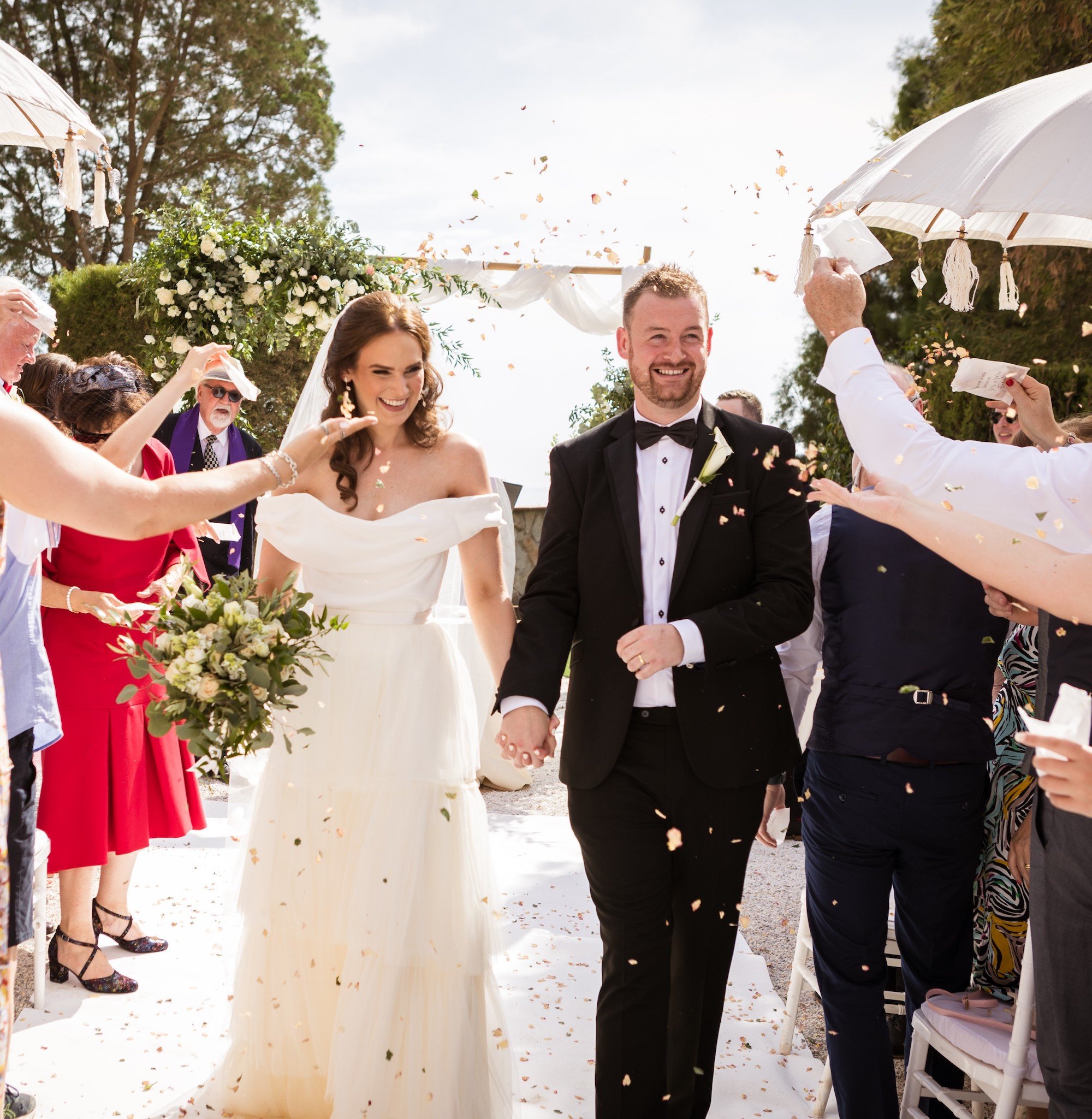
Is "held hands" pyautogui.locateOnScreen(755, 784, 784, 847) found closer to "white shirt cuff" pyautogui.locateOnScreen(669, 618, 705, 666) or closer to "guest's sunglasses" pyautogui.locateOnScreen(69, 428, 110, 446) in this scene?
"white shirt cuff" pyautogui.locateOnScreen(669, 618, 705, 666)

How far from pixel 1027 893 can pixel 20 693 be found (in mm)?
3062

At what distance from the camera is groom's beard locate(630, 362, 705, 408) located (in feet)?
9.48

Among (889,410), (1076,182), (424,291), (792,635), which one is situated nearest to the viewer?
(889,410)

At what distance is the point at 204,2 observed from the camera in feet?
60.2

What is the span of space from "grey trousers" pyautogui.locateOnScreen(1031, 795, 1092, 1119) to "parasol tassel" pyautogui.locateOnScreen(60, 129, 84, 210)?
121 inches

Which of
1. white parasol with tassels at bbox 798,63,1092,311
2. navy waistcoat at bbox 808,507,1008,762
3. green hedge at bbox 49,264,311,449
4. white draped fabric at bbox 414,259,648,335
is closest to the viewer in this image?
white parasol with tassels at bbox 798,63,1092,311

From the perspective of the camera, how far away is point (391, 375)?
321 cm

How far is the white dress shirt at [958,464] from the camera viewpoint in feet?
5.78

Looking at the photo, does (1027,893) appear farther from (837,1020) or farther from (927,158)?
(927,158)

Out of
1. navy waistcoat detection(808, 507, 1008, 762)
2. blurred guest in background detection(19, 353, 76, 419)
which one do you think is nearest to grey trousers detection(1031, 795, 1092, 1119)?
navy waistcoat detection(808, 507, 1008, 762)

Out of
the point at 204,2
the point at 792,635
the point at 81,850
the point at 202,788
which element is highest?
the point at 204,2

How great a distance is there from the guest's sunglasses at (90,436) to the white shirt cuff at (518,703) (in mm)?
2151

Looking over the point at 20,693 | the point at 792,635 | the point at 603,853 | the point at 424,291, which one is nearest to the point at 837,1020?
the point at 603,853

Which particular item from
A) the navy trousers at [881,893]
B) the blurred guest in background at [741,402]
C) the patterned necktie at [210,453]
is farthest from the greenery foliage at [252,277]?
the navy trousers at [881,893]
